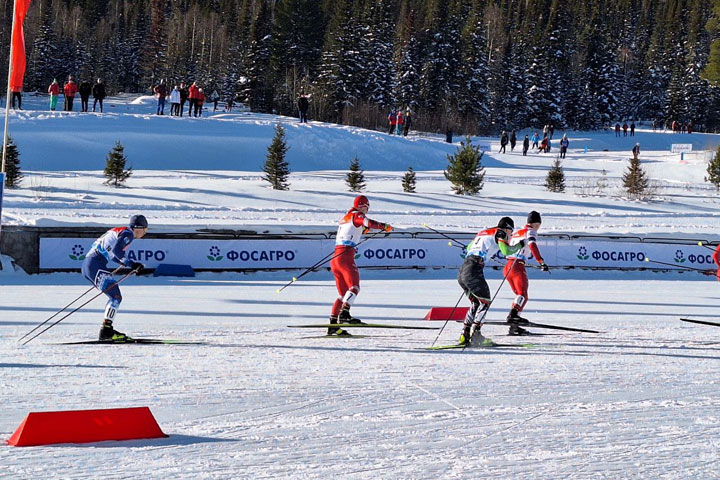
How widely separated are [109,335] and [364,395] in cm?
364

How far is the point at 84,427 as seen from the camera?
5.66m

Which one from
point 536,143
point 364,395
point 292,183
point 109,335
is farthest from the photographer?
point 536,143

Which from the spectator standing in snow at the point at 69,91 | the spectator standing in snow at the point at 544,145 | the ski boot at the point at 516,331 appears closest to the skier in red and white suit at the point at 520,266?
Result: the ski boot at the point at 516,331

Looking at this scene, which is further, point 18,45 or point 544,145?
point 544,145

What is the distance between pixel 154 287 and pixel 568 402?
918 centimetres

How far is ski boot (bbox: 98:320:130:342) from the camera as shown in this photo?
9414mm

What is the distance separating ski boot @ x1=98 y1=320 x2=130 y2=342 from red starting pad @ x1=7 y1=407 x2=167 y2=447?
3776mm

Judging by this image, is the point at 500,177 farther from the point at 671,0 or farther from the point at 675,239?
the point at 671,0

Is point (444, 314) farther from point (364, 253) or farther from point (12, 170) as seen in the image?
point (12, 170)

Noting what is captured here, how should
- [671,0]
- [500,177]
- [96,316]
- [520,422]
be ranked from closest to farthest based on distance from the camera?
[520,422]
[96,316]
[500,177]
[671,0]

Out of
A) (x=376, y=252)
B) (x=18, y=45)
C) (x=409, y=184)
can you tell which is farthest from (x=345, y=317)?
(x=409, y=184)

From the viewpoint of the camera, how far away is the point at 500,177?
114 feet

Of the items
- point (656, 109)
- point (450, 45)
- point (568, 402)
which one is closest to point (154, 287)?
point (568, 402)

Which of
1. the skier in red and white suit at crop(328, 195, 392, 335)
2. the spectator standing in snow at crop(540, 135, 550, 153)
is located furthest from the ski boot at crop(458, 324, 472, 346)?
the spectator standing in snow at crop(540, 135, 550, 153)
